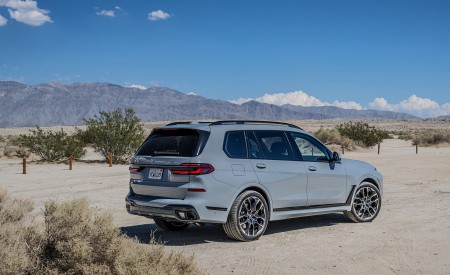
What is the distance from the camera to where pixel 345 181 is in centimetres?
993

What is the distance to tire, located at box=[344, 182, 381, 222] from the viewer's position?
33.6ft

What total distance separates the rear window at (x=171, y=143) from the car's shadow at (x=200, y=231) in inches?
48.3

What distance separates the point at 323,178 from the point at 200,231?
2.28 metres

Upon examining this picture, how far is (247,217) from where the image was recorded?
8352mm

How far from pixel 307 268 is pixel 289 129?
10.1 ft

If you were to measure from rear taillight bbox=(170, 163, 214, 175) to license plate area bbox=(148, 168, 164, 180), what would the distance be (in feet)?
1.06

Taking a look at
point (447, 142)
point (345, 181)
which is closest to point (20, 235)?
point (345, 181)

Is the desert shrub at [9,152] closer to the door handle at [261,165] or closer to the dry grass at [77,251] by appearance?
the door handle at [261,165]

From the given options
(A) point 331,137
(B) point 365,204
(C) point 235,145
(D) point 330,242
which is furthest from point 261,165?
(A) point 331,137

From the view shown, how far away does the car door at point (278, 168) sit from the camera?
28.2ft

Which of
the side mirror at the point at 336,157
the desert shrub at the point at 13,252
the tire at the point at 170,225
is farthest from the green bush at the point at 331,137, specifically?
the desert shrub at the point at 13,252

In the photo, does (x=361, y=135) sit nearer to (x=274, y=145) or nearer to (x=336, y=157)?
(x=336, y=157)

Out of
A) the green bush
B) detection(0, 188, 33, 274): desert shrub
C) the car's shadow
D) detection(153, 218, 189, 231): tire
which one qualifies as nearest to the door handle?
the car's shadow

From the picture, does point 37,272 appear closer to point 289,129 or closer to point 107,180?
point 289,129
